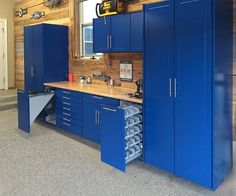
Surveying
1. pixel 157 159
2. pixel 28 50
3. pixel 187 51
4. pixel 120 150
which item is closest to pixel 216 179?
pixel 157 159

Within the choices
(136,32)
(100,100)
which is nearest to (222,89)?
(136,32)

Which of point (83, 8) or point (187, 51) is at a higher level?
point (83, 8)

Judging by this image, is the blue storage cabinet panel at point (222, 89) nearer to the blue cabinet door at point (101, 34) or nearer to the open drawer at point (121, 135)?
the open drawer at point (121, 135)

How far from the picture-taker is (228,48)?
9.08 ft

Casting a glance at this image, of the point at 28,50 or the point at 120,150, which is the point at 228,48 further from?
the point at 28,50

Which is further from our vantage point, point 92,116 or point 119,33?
point 92,116

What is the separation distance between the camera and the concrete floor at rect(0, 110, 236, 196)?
8.75ft

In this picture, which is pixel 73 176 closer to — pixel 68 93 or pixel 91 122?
pixel 91 122

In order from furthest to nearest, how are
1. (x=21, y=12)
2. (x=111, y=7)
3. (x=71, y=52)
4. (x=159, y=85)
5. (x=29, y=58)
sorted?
(x=21, y=12)
(x=29, y=58)
(x=71, y=52)
(x=111, y=7)
(x=159, y=85)

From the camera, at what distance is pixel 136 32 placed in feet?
11.9

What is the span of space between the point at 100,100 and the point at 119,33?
107 centimetres

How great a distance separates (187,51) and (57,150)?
2399 millimetres

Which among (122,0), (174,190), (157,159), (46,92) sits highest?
(122,0)

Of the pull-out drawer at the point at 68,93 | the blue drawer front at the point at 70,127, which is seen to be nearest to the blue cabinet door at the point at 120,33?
the pull-out drawer at the point at 68,93
